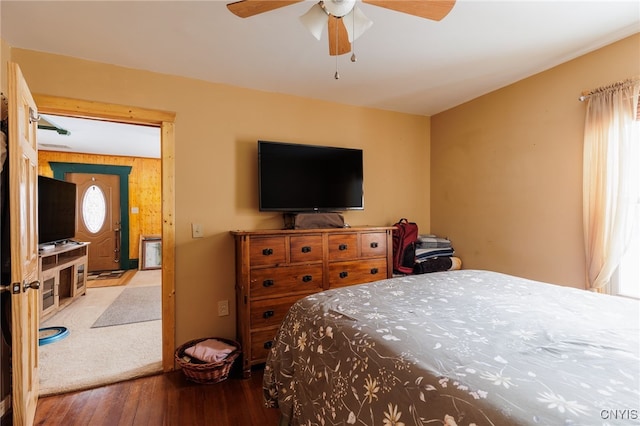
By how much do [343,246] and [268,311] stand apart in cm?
85

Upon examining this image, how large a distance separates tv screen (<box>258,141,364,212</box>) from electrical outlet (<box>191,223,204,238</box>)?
0.54 meters

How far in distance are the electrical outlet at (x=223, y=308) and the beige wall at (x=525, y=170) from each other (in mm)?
2474

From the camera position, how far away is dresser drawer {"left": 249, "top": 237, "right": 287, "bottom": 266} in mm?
2408

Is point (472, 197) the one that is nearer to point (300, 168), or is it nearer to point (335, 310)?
point (300, 168)

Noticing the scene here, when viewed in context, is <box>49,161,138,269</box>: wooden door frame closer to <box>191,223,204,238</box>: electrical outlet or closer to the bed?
<box>191,223,204,238</box>: electrical outlet

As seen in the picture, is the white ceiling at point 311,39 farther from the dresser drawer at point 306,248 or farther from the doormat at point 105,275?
the doormat at point 105,275

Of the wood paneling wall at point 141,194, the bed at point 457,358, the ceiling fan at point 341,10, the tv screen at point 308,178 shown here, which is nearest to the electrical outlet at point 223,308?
the tv screen at point 308,178

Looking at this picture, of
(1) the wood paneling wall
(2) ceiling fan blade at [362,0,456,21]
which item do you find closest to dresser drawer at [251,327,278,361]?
(2) ceiling fan blade at [362,0,456,21]

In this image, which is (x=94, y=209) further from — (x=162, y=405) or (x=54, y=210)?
(x=162, y=405)

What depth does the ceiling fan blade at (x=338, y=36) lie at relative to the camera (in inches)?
62.4

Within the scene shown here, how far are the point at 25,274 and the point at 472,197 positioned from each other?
358 centimetres

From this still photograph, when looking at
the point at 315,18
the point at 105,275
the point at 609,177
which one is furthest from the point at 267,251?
the point at 105,275

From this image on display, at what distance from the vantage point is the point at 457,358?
91 centimetres

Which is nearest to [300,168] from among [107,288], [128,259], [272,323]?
[272,323]
